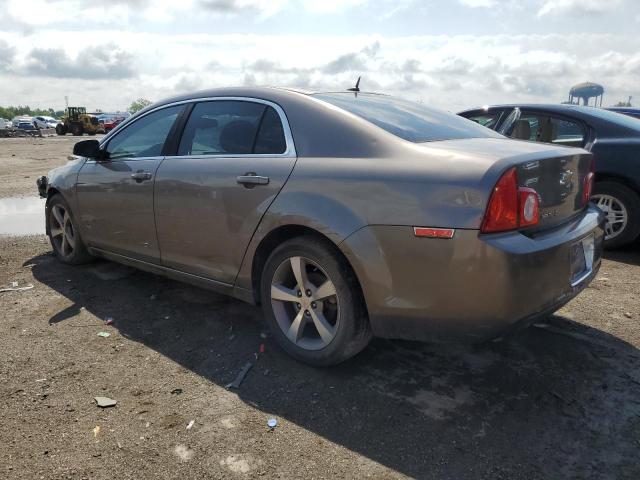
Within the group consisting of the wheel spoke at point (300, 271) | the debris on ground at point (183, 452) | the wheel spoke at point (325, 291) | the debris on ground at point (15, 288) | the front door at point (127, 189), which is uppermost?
the front door at point (127, 189)

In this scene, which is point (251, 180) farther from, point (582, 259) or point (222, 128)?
point (582, 259)

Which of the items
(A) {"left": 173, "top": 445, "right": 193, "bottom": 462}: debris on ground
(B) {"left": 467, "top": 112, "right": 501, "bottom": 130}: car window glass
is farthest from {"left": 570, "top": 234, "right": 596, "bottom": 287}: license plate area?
(B) {"left": 467, "top": 112, "right": 501, "bottom": 130}: car window glass

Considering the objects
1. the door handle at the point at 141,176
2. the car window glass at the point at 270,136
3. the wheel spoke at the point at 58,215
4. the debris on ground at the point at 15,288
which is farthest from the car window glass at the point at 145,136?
the debris on ground at the point at 15,288

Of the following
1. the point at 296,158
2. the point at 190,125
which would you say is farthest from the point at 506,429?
the point at 190,125

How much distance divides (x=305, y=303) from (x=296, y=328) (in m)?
0.19

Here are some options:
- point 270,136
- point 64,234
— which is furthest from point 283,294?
point 64,234

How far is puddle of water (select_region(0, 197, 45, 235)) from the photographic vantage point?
6.95 metres

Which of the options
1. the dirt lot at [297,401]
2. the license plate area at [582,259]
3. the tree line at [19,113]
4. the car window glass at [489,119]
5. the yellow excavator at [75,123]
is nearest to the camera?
the dirt lot at [297,401]

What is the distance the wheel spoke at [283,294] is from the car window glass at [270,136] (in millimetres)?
839

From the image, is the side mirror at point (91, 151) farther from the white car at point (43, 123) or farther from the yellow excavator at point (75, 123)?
the white car at point (43, 123)

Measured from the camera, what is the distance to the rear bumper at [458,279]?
8.12 feet

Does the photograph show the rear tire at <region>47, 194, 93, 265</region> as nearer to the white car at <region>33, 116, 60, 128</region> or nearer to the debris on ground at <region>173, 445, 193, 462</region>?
the debris on ground at <region>173, 445, 193, 462</region>

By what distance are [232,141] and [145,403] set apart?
1729 mm

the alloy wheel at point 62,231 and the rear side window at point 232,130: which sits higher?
the rear side window at point 232,130
